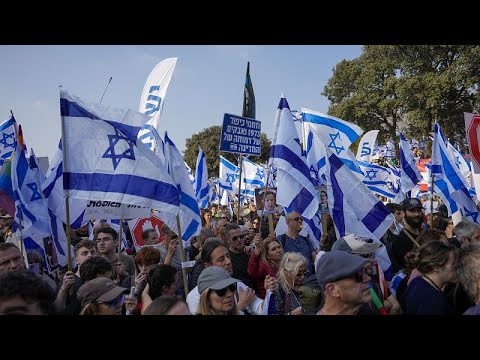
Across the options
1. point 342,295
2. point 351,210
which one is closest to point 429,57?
point 351,210

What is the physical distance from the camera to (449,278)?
3.75m

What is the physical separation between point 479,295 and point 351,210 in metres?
2.50

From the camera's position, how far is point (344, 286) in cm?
295

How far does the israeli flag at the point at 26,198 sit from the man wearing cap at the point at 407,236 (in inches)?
176

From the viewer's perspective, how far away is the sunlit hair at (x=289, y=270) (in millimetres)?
4434

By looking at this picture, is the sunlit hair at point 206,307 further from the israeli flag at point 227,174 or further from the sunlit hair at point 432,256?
the israeli flag at point 227,174

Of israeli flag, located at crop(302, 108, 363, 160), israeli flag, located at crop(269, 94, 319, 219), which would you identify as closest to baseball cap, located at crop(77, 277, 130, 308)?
israeli flag, located at crop(269, 94, 319, 219)

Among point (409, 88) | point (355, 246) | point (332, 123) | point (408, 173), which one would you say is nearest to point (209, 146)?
point (409, 88)

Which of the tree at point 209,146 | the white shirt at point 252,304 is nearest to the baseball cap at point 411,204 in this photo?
the white shirt at point 252,304

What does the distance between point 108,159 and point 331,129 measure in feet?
15.0

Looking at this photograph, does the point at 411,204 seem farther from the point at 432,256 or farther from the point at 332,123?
the point at 432,256

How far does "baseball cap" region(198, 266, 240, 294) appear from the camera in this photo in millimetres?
3607

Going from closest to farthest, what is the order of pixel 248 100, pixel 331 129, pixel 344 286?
1. pixel 344 286
2. pixel 331 129
3. pixel 248 100
